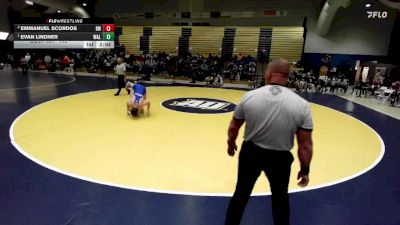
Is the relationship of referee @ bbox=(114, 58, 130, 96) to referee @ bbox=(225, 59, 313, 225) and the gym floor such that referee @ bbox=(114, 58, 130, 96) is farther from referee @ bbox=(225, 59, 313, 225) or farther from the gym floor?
referee @ bbox=(225, 59, 313, 225)

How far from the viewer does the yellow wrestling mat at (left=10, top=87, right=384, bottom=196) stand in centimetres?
422

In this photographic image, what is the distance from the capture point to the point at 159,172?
4.41 metres

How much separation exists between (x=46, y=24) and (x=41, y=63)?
41.5ft

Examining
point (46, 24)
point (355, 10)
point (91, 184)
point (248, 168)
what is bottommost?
point (91, 184)

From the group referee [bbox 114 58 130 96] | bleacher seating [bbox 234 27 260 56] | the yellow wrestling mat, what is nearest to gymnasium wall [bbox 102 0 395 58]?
bleacher seating [bbox 234 27 260 56]

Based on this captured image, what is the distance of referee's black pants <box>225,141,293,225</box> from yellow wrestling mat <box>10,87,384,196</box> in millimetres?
1317

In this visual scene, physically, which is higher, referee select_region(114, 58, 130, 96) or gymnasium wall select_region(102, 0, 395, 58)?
gymnasium wall select_region(102, 0, 395, 58)

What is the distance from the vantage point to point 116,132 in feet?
20.9

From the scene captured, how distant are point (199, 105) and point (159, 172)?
536cm

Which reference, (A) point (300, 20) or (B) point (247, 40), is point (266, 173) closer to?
(A) point (300, 20)

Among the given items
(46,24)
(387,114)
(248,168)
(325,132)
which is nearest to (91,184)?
(248,168)

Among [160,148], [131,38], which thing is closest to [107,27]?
[160,148]

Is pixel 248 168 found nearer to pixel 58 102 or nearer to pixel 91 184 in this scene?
pixel 91 184

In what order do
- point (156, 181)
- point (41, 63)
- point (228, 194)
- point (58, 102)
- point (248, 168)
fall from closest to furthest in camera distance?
1. point (248, 168)
2. point (228, 194)
3. point (156, 181)
4. point (58, 102)
5. point (41, 63)
